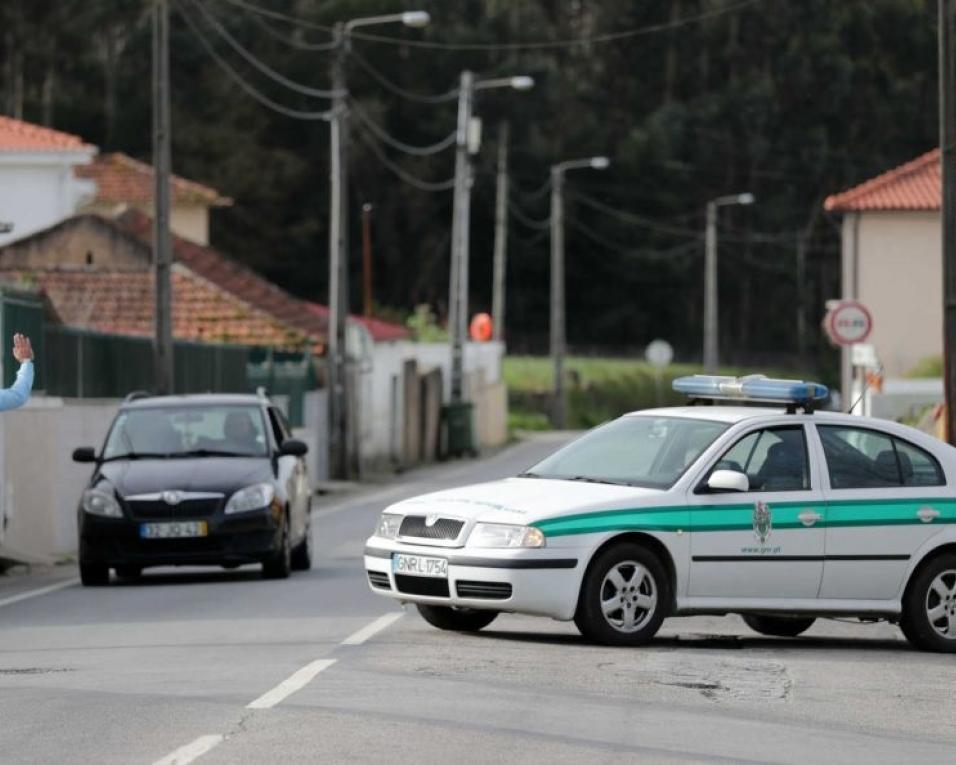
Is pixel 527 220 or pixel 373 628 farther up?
pixel 527 220

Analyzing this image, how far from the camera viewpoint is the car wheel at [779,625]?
54.2 feet

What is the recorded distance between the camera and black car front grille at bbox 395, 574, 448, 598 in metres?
14.6

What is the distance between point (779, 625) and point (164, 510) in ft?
19.9

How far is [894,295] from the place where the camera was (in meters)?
62.6

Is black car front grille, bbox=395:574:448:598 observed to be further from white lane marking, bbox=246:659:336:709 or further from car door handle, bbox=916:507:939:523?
car door handle, bbox=916:507:939:523

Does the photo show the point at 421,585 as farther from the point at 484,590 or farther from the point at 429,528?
the point at 484,590

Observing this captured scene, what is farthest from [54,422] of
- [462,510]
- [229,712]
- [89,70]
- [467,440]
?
[89,70]

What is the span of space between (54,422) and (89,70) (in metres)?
72.4

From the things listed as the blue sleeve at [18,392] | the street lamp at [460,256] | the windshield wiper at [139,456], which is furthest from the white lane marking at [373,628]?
the street lamp at [460,256]

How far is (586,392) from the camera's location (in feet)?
307

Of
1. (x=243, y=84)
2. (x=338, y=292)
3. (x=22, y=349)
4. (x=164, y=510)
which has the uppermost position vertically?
(x=243, y=84)

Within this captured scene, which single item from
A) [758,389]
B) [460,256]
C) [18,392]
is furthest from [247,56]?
[758,389]

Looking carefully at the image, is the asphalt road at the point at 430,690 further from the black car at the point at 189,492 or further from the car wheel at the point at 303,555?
the car wheel at the point at 303,555

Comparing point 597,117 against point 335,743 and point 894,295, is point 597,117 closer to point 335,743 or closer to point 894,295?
point 894,295
